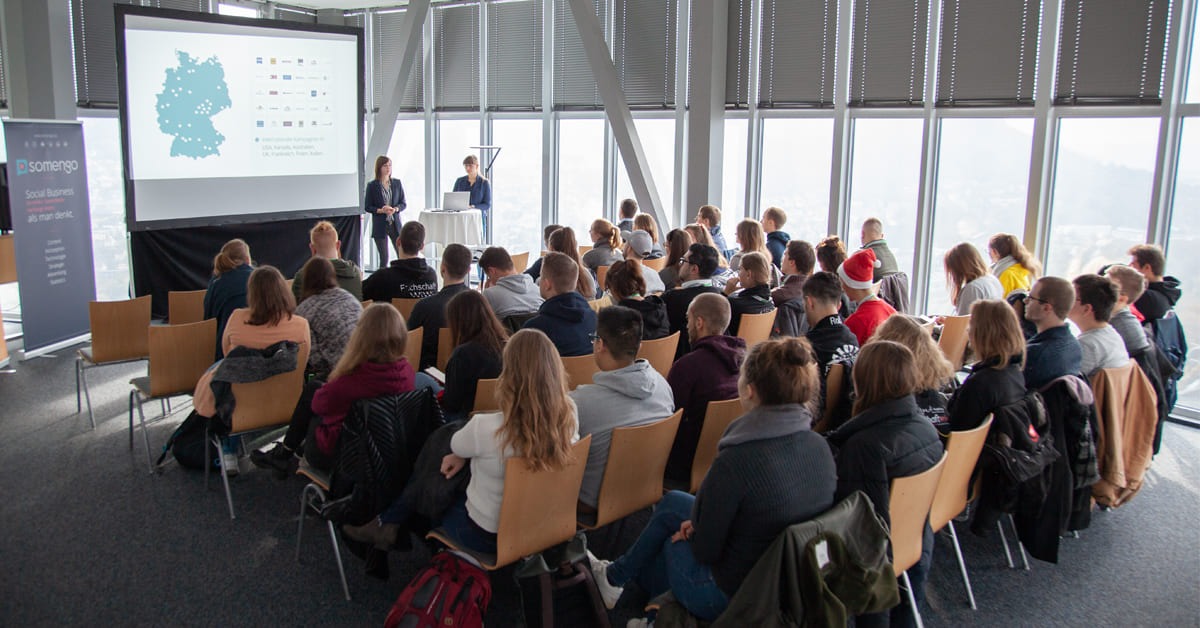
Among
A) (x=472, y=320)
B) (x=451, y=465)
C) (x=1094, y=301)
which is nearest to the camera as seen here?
(x=451, y=465)

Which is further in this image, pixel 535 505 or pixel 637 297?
pixel 637 297

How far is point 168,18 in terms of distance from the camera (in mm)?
7988

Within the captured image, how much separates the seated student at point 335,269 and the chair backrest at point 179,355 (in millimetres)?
552

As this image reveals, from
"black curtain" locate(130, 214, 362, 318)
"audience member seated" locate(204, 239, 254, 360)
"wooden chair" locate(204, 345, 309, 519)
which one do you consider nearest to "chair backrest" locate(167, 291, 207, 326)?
"audience member seated" locate(204, 239, 254, 360)

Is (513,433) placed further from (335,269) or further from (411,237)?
(411,237)

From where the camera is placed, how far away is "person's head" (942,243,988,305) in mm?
5570

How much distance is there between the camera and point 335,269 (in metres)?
5.54

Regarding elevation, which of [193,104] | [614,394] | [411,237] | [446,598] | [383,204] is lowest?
[446,598]

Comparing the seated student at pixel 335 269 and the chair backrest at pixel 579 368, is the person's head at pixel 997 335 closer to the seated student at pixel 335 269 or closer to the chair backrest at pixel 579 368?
the chair backrest at pixel 579 368

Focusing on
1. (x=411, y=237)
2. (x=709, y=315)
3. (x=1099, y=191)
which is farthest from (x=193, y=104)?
(x=1099, y=191)

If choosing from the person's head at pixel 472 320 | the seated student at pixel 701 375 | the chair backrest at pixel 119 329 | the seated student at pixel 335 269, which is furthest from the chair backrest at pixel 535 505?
the chair backrest at pixel 119 329

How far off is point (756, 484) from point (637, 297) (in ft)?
8.24

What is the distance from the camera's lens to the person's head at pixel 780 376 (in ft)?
8.67

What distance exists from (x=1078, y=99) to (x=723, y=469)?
20.6 ft
